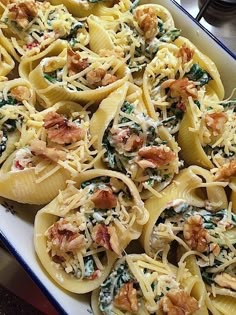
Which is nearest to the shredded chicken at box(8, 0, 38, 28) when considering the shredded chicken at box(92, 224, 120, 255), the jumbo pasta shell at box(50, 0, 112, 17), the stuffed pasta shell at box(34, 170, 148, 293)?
the jumbo pasta shell at box(50, 0, 112, 17)

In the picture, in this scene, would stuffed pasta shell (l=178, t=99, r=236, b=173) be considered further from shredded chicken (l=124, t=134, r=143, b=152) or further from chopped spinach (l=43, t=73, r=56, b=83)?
chopped spinach (l=43, t=73, r=56, b=83)

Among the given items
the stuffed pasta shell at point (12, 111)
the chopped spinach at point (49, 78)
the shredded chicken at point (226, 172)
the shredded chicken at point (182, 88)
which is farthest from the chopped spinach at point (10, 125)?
the shredded chicken at point (226, 172)

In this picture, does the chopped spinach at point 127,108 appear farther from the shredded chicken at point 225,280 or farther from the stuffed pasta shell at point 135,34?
the shredded chicken at point 225,280

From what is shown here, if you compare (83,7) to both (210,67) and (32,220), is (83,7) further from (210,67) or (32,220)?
(32,220)

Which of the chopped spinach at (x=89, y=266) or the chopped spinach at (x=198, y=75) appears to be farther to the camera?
Result: the chopped spinach at (x=198, y=75)

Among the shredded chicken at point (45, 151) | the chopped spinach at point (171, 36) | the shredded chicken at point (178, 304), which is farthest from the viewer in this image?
the chopped spinach at point (171, 36)

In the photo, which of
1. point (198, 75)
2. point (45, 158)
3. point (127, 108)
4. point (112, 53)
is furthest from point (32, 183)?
point (198, 75)

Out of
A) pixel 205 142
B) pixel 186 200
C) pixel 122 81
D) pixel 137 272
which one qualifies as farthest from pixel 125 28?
pixel 137 272
